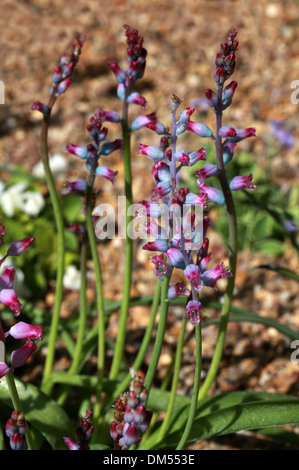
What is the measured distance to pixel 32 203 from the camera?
14.6ft

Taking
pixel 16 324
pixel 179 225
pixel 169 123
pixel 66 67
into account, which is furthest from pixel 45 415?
pixel 169 123

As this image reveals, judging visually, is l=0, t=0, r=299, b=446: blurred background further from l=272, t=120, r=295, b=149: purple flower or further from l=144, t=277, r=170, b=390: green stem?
l=144, t=277, r=170, b=390: green stem

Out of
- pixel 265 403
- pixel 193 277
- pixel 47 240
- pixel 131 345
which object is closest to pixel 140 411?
pixel 193 277

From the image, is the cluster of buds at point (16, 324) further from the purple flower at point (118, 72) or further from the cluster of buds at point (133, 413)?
the purple flower at point (118, 72)

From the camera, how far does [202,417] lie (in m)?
2.57

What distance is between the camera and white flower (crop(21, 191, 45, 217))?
4438 mm

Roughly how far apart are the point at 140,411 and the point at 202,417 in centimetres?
85

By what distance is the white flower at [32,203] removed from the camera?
444 cm

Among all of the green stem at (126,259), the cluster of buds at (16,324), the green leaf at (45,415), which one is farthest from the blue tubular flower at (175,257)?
the green leaf at (45,415)

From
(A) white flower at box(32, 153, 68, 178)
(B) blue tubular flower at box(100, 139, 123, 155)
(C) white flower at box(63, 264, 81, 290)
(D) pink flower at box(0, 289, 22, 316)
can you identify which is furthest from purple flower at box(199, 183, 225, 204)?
(A) white flower at box(32, 153, 68, 178)

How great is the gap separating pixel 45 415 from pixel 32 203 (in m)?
2.07

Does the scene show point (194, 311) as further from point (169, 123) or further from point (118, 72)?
point (169, 123)

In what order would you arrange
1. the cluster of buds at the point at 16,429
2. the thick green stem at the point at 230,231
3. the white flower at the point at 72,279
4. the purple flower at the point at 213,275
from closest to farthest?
the cluster of buds at the point at 16,429
the purple flower at the point at 213,275
the thick green stem at the point at 230,231
the white flower at the point at 72,279

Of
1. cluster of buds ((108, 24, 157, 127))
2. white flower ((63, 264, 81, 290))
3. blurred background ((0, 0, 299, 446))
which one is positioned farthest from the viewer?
white flower ((63, 264, 81, 290))
